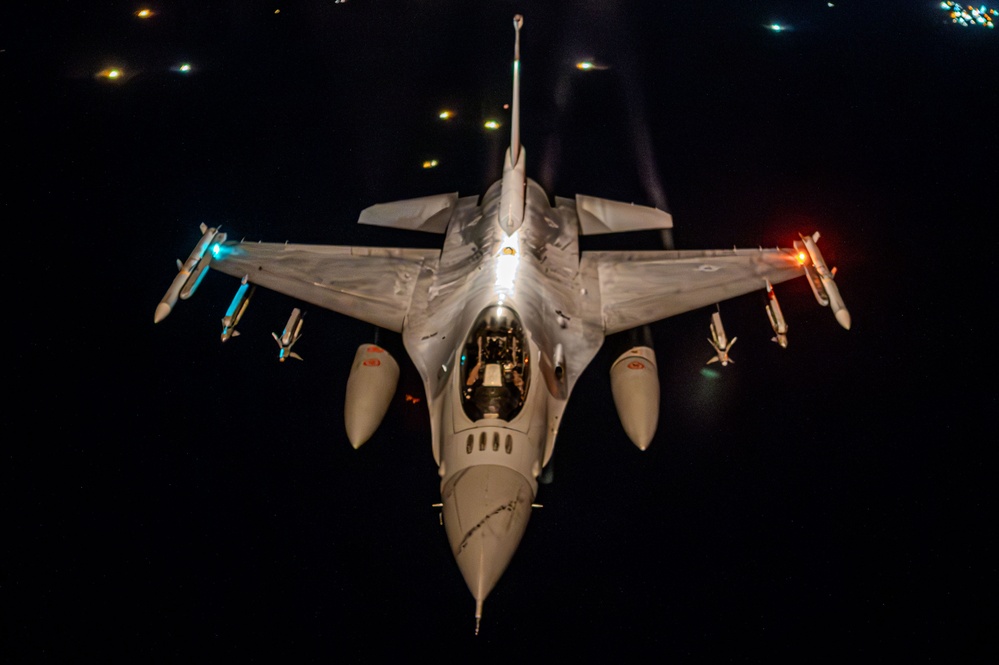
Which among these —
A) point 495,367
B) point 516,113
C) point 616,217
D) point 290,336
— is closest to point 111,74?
point 290,336

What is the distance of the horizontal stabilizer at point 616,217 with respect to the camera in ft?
50.1

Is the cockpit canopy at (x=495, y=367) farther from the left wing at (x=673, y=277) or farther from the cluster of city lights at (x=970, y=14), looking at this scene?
the cluster of city lights at (x=970, y=14)

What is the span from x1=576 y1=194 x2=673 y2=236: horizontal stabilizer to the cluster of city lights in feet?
44.0

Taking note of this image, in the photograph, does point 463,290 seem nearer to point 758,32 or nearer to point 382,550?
point 382,550

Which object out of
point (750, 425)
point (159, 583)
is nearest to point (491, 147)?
point (750, 425)

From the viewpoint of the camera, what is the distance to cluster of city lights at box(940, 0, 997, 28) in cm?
2159

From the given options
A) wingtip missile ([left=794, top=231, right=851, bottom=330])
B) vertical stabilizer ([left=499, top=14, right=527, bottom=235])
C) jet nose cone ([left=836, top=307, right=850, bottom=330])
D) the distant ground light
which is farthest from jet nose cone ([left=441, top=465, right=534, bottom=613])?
the distant ground light

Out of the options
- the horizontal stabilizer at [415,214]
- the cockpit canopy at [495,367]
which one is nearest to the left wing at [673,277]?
the cockpit canopy at [495,367]

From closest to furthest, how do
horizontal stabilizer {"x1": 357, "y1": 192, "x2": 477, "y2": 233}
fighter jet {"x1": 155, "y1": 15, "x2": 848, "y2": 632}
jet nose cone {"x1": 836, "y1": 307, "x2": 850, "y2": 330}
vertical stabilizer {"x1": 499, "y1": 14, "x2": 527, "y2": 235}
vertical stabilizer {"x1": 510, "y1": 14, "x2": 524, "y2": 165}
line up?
1. fighter jet {"x1": 155, "y1": 15, "x2": 848, "y2": 632}
2. jet nose cone {"x1": 836, "y1": 307, "x2": 850, "y2": 330}
3. vertical stabilizer {"x1": 499, "y1": 14, "x2": 527, "y2": 235}
4. vertical stabilizer {"x1": 510, "y1": 14, "x2": 524, "y2": 165}
5. horizontal stabilizer {"x1": 357, "y1": 192, "x2": 477, "y2": 233}

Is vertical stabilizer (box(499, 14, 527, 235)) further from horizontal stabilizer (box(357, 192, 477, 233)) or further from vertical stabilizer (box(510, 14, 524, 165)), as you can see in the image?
horizontal stabilizer (box(357, 192, 477, 233))

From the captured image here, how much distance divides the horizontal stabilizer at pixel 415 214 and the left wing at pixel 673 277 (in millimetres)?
3120

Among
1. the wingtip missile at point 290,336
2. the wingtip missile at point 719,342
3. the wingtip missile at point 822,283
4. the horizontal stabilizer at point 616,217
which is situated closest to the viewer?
the wingtip missile at point 822,283

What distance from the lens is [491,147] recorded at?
1805 cm

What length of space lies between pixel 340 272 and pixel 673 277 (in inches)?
244
